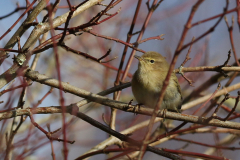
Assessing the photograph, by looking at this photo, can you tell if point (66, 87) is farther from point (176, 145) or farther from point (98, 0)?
point (176, 145)

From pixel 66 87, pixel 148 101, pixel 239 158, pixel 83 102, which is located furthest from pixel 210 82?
pixel 239 158

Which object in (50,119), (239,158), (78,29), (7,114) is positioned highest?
(239,158)

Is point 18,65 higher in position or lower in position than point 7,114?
higher

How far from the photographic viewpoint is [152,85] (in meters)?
3.99

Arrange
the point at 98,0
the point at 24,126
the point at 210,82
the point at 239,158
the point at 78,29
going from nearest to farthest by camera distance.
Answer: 1. the point at 78,29
2. the point at 98,0
3. the point at 210,82
4. the point at 24,126
5. the point at 239,158

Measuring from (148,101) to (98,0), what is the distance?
155 cm

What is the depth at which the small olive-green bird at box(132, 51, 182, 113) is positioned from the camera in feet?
13.0

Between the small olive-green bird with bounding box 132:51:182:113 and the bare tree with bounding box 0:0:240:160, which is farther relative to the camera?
the small olive-green bird with bounding box 132:51:182:113

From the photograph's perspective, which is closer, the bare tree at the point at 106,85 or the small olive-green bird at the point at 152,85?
the bare tree at the point at 106,85

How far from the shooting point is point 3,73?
2.64m

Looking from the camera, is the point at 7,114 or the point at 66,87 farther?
the point at 66,87

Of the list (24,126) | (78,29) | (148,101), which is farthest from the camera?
(24,126)

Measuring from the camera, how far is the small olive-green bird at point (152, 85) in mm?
3947

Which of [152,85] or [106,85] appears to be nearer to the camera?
Result: [152,85]
